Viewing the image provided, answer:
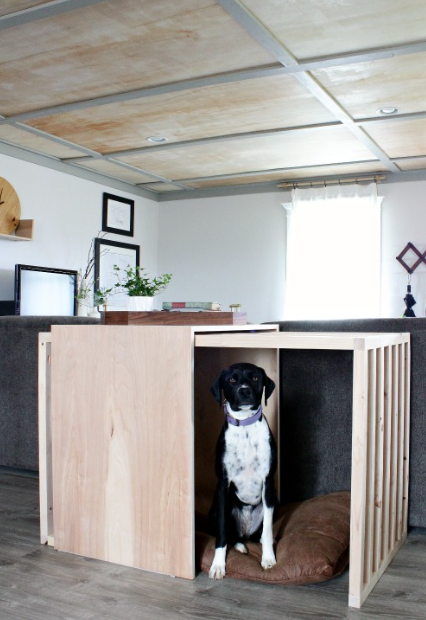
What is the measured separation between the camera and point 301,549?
192 centimetres

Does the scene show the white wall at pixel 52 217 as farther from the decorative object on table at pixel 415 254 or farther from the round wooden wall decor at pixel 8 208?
the decorative object on table at pixel 415 254

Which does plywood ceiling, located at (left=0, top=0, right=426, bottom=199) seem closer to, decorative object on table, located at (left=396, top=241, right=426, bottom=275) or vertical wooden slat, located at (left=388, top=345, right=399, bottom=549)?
decorative object on table, located at (left=396, top=241, right=426, bottom=275)

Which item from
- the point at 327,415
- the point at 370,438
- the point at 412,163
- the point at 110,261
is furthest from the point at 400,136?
the point at 370,438

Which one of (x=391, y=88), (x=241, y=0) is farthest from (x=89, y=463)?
(x=391, y=88)

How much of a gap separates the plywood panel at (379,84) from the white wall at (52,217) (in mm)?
2807

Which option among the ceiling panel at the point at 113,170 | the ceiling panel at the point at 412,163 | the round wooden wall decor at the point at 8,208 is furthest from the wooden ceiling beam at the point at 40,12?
the ceiling panel at the point at 412,163

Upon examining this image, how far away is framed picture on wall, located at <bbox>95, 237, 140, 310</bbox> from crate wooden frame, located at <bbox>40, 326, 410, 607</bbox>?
165 inches

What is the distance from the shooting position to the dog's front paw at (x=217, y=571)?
6.20ft

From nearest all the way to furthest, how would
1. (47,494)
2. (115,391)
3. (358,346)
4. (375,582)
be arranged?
(358,346)
(375,582)
(115,391)
(47,494)

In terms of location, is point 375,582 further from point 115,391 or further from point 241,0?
point 241,0

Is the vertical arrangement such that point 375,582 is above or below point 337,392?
below

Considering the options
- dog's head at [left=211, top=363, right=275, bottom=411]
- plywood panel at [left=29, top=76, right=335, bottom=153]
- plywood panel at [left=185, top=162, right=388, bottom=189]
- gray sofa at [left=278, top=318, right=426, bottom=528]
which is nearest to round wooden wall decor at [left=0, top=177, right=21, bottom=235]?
plywood panel at [left=29, top=76, right=335, bottom=153]

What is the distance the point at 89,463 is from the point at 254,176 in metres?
4.83

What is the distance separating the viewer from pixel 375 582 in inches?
73.4
